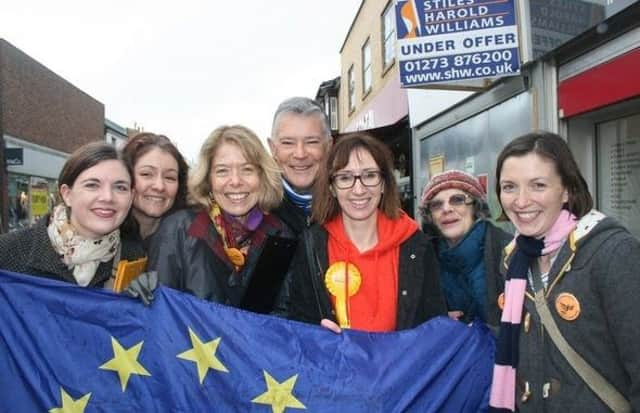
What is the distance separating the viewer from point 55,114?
28.8m

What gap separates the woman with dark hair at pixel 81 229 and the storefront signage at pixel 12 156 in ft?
69.7

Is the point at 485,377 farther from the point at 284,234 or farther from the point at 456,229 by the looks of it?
the point at 284,234

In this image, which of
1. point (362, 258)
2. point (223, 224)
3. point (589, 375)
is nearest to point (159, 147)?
point (223, 224)

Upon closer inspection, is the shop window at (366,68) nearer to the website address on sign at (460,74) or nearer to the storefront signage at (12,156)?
the website address on sign at (460,74)

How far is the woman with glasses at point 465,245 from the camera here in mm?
2984

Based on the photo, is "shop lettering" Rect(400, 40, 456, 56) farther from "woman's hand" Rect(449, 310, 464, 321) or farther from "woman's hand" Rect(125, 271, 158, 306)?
"woman's hand" Rect(125, 271, 158, 306)

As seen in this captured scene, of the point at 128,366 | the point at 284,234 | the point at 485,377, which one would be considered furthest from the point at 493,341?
the point at 128,366

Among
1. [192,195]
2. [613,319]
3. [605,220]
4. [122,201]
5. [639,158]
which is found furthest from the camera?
[639,158]

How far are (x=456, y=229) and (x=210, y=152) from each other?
1561 millimetres

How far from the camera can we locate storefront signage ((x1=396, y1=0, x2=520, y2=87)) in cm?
545

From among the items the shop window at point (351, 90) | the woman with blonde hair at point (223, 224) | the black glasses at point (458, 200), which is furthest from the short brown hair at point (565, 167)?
the shop window at point (351, 90)

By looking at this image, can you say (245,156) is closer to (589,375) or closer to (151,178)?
(151,178)

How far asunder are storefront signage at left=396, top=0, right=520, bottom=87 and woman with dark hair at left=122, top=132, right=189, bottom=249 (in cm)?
327

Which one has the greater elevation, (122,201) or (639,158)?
(639,158)
